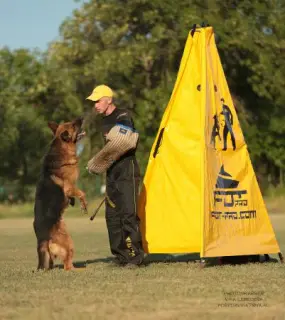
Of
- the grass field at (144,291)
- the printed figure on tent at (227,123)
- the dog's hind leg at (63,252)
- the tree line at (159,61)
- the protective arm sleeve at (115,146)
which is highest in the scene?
the tree line at (159,61)

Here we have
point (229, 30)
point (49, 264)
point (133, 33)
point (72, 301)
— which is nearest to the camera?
point (72, 301)

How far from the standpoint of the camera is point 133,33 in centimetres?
3753

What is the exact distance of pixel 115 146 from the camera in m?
9.98

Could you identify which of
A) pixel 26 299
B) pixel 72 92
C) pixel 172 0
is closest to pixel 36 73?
pixel 72 92

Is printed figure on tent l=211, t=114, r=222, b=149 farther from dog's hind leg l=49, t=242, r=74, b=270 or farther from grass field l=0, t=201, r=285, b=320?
dog's hind leg l=49, t=242, r=74, b=270

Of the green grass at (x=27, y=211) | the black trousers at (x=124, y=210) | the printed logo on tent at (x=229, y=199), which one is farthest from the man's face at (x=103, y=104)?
the green grass at (x=27, y=211)

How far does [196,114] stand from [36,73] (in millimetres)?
37098

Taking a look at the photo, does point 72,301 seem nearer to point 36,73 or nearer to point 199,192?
point 199,192

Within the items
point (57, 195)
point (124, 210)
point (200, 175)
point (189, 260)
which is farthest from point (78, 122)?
point (189, 260)

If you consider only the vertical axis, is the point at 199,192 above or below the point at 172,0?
below

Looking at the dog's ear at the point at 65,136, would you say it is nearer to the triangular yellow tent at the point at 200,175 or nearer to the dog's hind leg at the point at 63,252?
Answer: the dog's hind leg at the point at 63,252

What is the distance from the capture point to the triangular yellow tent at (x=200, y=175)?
1023 cm

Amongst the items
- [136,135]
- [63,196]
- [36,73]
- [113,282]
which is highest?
[36,73]

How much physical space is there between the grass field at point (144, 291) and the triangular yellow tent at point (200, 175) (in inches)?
14.2
